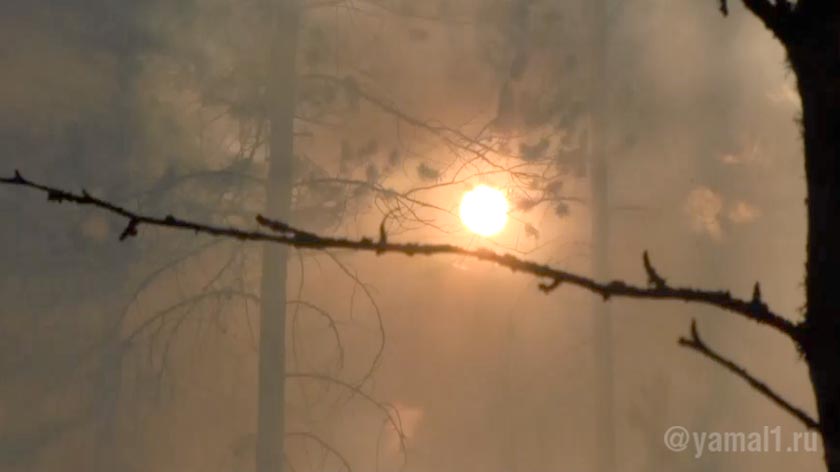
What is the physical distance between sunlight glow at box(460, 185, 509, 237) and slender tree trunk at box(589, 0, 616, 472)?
0.56 metres

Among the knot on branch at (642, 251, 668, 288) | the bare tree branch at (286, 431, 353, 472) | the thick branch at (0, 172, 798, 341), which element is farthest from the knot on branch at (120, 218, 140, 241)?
the bare tree branch at (286, 431, 353, 472)

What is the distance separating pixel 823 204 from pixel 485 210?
2245 mm

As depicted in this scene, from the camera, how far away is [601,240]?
3564mm

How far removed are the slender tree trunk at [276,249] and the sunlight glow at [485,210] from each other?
2.04 feet

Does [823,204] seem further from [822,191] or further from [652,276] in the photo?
[652,276]

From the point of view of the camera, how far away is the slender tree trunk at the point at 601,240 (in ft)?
11.1

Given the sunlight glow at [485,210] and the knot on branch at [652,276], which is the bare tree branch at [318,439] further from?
the knot on branch at [652,276]

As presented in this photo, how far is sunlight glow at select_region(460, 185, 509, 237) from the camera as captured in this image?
304 cm

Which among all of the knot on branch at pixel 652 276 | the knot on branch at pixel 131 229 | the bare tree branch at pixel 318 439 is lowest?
Result: the bare tree branch at pixel 318 439

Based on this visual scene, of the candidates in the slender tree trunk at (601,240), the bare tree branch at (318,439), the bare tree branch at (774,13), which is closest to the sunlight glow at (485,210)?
the slender tree trunk at (601,240)

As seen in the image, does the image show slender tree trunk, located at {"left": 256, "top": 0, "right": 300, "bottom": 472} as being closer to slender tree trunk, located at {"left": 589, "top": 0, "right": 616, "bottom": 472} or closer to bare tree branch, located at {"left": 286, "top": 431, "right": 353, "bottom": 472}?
bare tree branch, located at {"left": 286, "top": 431, "right": 353, "bottom": 472}

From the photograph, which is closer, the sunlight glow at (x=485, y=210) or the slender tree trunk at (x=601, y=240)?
the sunlight glow at (x=485, y=210)

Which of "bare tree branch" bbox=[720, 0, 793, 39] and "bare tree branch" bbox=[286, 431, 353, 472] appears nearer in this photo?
"bare tree branch" bbox=[720, 0, 793, 39]

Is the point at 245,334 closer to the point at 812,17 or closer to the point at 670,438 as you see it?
the point at 670,438
